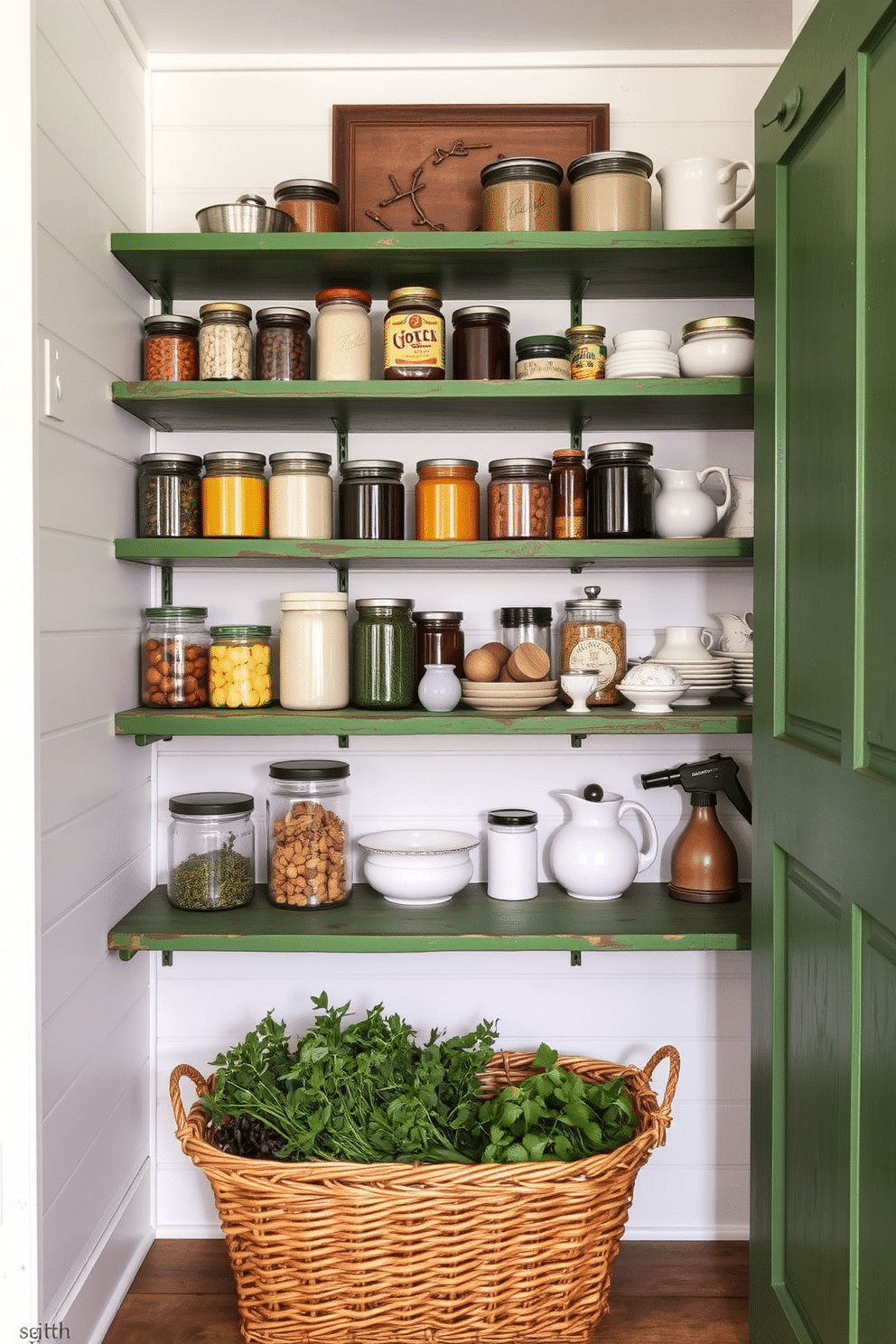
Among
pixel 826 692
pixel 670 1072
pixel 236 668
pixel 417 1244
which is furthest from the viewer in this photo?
pixel 236 668

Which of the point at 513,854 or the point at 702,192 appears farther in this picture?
the point at 513,854

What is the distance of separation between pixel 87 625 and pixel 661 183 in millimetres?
1354

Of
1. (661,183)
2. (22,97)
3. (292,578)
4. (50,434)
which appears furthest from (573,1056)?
(22,97)

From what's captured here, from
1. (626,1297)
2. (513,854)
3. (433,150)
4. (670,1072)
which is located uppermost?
(433,150)

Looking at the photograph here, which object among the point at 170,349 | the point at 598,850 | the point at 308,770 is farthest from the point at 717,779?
the point at 170,349

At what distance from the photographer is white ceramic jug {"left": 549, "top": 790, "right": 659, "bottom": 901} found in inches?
81.6

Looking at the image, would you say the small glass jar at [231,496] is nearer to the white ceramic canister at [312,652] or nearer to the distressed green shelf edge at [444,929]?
the white ceramic canister at [312,652]

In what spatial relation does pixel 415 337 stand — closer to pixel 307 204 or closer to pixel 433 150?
pixel 307 204

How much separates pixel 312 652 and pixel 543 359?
0.70 m

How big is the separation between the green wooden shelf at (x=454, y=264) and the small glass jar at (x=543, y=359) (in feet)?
0.49

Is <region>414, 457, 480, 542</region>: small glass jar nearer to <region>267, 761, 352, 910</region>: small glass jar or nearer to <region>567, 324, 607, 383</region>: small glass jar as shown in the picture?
<region>567, 324, 607, 383</region>: small glass jar

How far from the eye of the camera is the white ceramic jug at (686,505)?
202 centimetres

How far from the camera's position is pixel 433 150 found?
7.21 feet

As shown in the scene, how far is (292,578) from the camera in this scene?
7.32 ft
